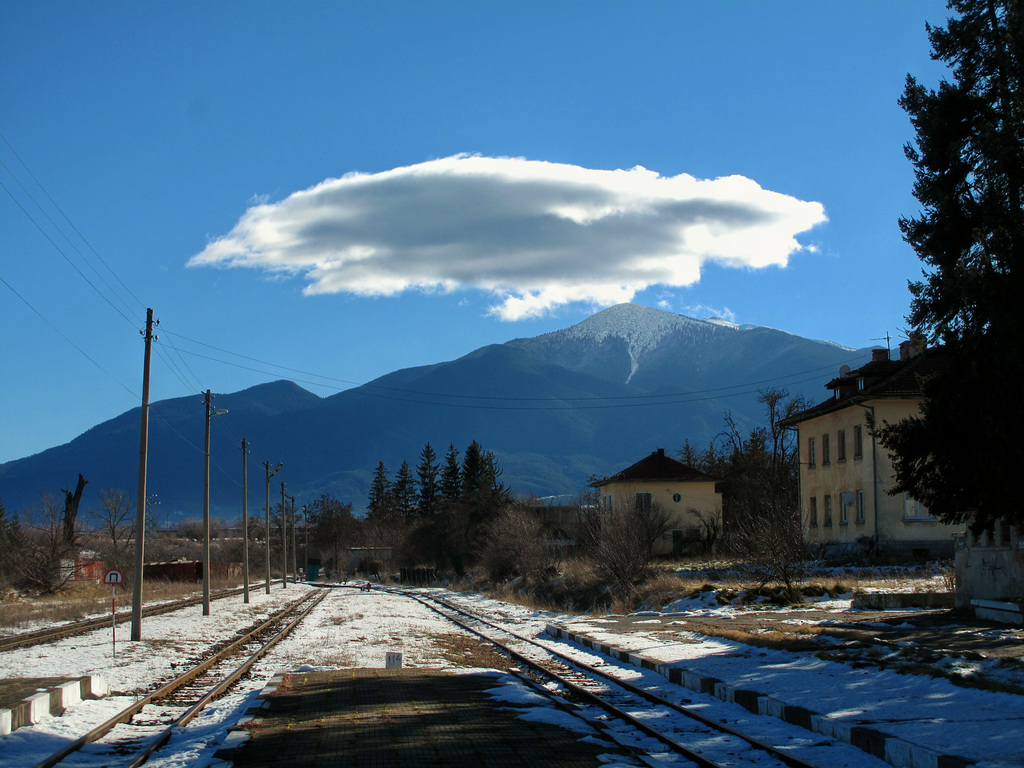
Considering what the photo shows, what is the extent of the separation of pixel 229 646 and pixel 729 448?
7357cm

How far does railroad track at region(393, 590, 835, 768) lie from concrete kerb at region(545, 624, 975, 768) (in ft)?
2.13

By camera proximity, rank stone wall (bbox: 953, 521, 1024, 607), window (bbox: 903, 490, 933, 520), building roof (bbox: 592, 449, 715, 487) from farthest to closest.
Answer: building roof (bbox: 592, 449, 715, 487), window (bbox: 903, 490, 933, 520), stone wall (bbox: 953, 521, 1024, 607)

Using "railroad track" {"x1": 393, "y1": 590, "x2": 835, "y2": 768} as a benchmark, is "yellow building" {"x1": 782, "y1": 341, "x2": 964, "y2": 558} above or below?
above

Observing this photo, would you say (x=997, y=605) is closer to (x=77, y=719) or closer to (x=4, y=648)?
(x=77, y=719)

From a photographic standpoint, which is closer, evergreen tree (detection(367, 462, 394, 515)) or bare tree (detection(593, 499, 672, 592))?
bare tree (detection(593, 499, 672, 592))

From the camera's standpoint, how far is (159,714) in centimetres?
1268

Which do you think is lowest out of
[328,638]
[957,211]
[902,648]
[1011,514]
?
[328,638]

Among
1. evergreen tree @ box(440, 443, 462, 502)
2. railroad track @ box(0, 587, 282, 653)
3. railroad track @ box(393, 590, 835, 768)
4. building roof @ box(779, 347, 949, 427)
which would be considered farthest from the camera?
evergreen tree @ box(440, 443, 462, 502)

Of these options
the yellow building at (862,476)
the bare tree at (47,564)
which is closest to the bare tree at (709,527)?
the yellow building at (862,476)

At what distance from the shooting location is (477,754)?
30.4ft

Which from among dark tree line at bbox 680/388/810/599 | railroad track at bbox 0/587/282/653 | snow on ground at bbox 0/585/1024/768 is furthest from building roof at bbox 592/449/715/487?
snow on ground at bbox 0/585/1024/768

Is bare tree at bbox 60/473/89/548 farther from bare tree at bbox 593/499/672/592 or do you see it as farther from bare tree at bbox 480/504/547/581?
bare tree at bbox 593/499/672/592

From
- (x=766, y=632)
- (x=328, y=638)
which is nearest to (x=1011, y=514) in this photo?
(x=766, y=632)

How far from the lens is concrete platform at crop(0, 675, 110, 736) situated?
36.1 ft
